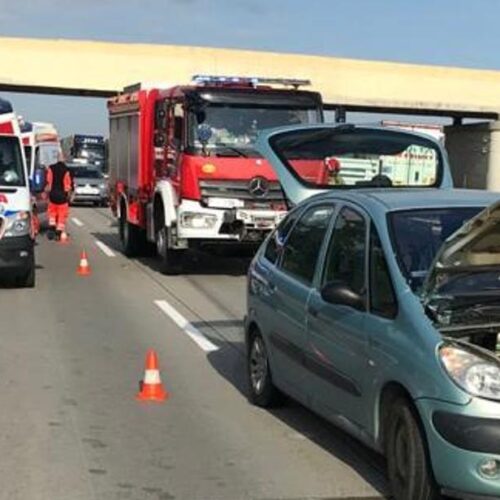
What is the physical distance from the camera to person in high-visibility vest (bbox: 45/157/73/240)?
70.1ft

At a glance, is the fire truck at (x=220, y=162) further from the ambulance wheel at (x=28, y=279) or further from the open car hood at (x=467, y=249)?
the open car hood at (x=467, y=249)

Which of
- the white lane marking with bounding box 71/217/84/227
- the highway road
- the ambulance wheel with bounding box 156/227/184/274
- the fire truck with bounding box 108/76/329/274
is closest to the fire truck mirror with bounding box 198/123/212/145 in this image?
the fire truck with bounding box 108/76/329/274

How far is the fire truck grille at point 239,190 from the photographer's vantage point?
1488 centimetres

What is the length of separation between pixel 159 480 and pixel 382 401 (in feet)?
4.38

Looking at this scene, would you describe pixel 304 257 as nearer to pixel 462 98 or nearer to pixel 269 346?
pixel 269 346

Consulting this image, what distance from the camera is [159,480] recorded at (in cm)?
552

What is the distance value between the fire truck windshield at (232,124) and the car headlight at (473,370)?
10.4 m

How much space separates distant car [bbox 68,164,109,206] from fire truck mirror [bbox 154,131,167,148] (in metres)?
21.7

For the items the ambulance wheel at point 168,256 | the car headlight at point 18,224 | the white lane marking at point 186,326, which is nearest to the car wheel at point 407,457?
the white lane marking at point 186,326

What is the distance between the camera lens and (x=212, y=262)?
A: 18.0 metres

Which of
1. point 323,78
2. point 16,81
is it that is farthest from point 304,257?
point 323,78

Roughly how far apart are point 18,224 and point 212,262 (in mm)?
5092

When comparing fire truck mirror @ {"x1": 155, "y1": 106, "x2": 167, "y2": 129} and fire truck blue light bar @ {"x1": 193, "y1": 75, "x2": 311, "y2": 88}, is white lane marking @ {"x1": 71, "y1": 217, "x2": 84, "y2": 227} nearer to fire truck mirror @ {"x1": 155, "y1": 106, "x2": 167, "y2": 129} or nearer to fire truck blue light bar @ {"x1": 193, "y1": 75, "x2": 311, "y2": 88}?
fire truck mirror @ {"x1": 155, "y1": 106, "x2": 167, "y2": 129}

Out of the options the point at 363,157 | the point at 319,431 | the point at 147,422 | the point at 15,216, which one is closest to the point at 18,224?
the point at 15,216
